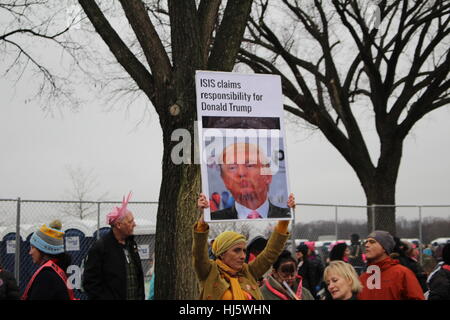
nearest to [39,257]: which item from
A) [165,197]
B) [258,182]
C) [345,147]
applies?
[258,182]

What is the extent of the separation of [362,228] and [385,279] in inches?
401

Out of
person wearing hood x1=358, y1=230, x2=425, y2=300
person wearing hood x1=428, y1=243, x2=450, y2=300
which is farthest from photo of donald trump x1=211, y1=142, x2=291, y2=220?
person wearing hood x1=428, y1=243, x2=450, y2=300

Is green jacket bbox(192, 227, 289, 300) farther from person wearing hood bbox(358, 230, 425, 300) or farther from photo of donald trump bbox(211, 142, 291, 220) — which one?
person wearing hood bbox(358, 230, 425, 300)

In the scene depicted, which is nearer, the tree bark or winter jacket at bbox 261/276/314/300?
winter jacket at bbox 261/276/314/300

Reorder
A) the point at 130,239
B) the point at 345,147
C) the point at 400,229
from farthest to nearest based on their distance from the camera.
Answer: the point at 345,147, the point at 400,229, the point at 130,239

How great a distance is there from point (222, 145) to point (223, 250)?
820 millimetres

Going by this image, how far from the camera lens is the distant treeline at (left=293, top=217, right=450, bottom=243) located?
46.1ft

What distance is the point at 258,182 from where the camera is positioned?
560 centimetres

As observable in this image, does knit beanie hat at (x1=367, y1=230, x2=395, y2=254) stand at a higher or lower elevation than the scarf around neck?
higher

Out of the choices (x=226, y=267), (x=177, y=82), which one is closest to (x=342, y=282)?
(x=226, y=267)

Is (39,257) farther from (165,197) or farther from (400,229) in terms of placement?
(400,229)

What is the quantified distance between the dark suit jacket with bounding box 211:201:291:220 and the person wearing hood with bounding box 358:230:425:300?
846 millimetres

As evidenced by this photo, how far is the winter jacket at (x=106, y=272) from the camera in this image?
223 inches

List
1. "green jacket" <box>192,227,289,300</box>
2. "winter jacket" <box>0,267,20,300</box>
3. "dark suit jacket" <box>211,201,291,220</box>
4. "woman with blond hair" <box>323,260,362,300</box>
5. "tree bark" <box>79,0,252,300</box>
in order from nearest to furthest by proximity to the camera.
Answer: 1. "woman with blond hair" <box>323,260,362,300</box>
2. "green jacket" <box>192,227,289,300</box>
3. "dark suit jacket" <box>211,201,291,220</box>
4. "winter jacket" <box>0,267,20,300</box>
5. "tree bark" <box>79,0,252,300</box>
